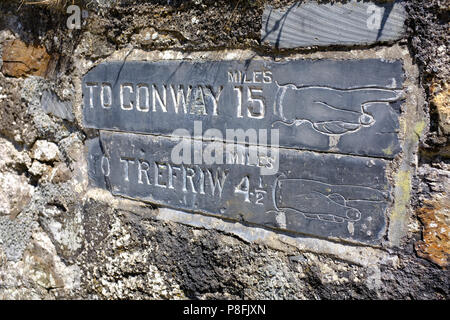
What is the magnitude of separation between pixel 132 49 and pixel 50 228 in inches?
31.6

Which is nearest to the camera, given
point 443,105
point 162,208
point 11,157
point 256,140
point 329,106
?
point 443,105

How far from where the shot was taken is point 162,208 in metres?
1.32

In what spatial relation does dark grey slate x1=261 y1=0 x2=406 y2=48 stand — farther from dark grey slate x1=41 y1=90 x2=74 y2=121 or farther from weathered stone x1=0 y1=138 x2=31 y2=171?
weathered stone x1=0 y1=138 x2=31 y2=171

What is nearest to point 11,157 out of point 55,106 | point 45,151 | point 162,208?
point 45,151

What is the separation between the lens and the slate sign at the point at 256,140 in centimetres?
96

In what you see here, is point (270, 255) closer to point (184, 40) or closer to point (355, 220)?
point (355, 220)

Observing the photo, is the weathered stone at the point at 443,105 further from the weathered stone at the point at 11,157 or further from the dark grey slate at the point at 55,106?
the weathered stone at the point at 11,157

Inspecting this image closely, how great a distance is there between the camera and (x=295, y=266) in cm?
110

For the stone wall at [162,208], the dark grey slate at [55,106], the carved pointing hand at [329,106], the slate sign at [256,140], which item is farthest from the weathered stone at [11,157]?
the carved pointing hand at [329,106]

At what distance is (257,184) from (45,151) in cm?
91

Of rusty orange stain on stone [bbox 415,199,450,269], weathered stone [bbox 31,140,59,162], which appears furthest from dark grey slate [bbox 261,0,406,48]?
weathered stone [bbox 31,140,59,162]

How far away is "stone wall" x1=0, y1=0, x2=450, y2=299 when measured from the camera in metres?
0.92

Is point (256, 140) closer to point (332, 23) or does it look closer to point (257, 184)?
point (257, 184)

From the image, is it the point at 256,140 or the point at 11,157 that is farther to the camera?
the point at 11,157
